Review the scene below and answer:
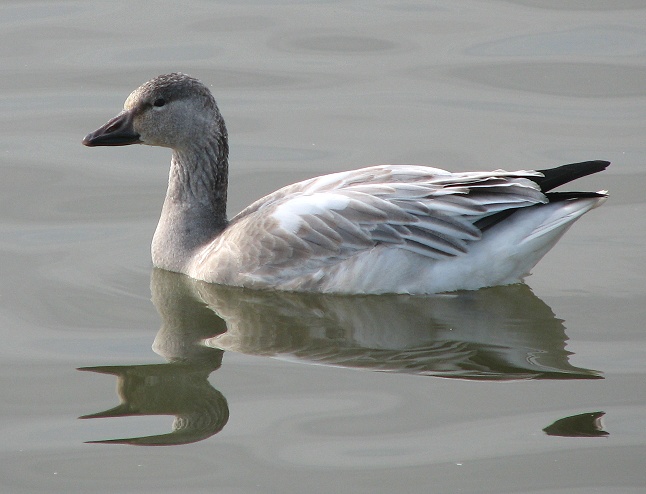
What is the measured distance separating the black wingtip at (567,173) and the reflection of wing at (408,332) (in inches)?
31.6

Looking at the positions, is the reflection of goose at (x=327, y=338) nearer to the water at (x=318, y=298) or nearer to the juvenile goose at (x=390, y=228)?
the water at (x=318, y=298)

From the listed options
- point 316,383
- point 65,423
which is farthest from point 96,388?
point 316,383

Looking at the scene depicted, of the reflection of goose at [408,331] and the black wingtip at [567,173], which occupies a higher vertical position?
the black wingtip at [567,173]

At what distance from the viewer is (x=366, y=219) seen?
27.4 feet

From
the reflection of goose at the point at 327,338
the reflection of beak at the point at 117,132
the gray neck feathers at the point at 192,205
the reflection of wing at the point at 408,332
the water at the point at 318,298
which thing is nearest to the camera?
the water at the point at 318,298

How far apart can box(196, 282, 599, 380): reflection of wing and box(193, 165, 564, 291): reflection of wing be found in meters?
0.25

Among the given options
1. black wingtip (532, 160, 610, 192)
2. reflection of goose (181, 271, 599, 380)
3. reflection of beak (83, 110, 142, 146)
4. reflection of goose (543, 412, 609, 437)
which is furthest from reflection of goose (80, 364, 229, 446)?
black wingtip (532, 160, 610, 192)

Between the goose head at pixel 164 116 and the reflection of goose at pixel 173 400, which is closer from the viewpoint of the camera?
the reflection of goose at pixel 173 400

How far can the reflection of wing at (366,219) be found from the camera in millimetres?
8281

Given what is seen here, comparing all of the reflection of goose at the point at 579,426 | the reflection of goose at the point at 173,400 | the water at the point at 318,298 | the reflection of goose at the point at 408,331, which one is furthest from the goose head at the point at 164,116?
the reflection of goose at the point at 579,426

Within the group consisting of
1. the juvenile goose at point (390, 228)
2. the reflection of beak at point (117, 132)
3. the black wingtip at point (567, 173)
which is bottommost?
the juvenile goose at point (390, 228)

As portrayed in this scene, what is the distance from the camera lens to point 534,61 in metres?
12.4

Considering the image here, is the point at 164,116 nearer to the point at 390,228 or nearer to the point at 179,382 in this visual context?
the point at 390,228

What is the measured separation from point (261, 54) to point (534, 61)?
282cm
